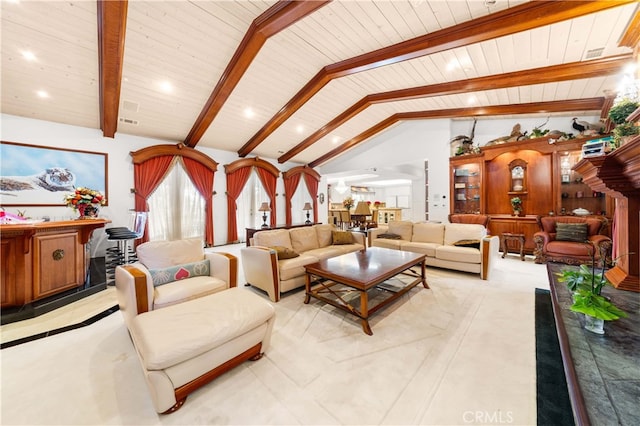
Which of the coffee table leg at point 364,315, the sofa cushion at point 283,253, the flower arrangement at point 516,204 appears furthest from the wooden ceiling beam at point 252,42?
the flower arrangement at point 516,204

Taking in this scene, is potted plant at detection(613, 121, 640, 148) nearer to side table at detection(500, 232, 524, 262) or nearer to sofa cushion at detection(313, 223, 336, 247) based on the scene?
side table at detection(500, 232, 524, 262)

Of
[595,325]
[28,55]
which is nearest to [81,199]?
[28,55]

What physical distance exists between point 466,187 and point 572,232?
2.36 meters

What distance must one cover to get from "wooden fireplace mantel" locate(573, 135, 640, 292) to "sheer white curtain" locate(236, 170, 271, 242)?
22.5ft

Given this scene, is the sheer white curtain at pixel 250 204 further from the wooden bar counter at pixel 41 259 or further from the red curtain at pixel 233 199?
the wooden bar counter at pixel 41 259

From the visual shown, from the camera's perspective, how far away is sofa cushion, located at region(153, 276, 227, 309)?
215 centimetres

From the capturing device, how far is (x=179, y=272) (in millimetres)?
2576

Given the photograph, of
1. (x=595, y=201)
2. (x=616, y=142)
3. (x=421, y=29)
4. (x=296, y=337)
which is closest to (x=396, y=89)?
(x=421, y=29)

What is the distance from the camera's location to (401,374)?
1.68 m

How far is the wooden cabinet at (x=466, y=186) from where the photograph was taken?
19.5ft

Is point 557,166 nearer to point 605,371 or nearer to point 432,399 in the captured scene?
point 605,371

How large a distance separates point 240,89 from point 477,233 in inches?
195

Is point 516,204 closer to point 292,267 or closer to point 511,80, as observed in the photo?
point 511,80

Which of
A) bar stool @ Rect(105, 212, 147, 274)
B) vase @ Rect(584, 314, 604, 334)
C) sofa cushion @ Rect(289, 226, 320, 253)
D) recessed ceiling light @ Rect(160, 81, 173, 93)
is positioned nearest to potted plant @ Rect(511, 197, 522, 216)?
sofa cushion @ Rect(289, 226, 320, 253)
